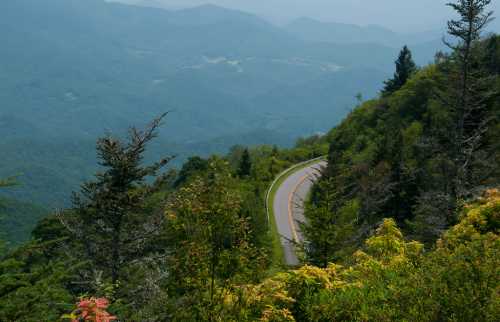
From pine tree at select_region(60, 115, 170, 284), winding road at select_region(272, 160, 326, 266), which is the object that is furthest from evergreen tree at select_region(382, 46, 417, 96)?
pine tree at select_region(60, 115, 170, 284)

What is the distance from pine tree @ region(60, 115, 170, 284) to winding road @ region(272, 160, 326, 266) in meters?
15.8

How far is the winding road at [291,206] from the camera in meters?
31.0

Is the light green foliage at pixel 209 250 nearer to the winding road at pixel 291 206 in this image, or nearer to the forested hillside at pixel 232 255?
the forested hillside at pixel 232 255

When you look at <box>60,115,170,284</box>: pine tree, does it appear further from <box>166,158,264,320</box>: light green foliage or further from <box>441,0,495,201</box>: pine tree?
<box>441,0,495,201</box>: pine tree

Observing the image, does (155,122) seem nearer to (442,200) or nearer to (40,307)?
(40,307)

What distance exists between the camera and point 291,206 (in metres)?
38.2

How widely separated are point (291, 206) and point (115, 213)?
2609cm

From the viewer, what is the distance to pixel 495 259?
7289 mm

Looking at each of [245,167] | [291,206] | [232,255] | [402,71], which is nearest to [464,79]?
[232,255]

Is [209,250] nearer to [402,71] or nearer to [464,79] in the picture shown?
[464,79]

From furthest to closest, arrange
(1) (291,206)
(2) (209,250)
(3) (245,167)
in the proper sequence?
(3) (245,167)
(1) (291,206)
(2) (209,250)

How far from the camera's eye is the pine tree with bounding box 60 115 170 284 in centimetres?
1300

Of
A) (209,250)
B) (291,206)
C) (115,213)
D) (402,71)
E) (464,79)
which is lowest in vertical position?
(291,206)

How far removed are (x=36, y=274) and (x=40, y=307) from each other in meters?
0.83
